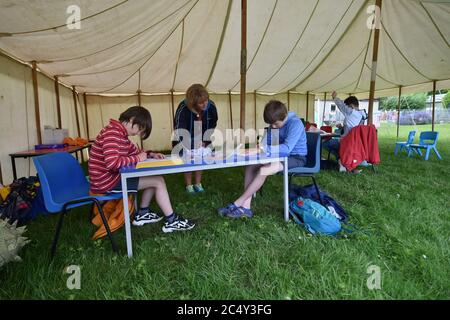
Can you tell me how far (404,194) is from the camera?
9.57ft

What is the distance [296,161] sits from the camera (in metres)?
2.41

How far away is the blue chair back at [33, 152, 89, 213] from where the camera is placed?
61.4 inches

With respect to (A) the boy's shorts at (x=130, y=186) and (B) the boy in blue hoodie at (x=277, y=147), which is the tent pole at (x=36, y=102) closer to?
(A) the boy's shorts at (x=130, y=186)

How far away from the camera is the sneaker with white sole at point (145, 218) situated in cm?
225

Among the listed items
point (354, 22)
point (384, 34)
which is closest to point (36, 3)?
point (354, 22)

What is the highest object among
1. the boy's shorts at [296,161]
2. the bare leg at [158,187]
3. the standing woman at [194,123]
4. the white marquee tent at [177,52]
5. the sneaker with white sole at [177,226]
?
the white marquee tent at [177,52]

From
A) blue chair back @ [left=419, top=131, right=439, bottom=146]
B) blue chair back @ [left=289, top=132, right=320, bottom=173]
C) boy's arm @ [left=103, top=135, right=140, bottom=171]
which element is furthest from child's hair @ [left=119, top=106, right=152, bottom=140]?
blue chair back @ [left=419, top=131, right=439, bottom=146]

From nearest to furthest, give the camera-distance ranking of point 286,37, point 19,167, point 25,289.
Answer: point 25,289
point 19,167
point 286,37

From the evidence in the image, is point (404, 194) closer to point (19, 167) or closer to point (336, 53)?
point (336, 53)

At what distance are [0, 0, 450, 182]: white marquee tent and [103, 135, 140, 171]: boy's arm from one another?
138 centimetres

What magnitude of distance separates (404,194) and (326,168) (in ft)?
5.31

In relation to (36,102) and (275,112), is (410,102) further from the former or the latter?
(36,102)

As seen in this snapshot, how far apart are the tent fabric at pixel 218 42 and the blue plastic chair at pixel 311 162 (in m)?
2.30

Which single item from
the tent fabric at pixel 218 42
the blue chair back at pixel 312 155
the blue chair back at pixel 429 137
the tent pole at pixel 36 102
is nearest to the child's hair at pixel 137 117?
the tent fabric at pixel 218 42
